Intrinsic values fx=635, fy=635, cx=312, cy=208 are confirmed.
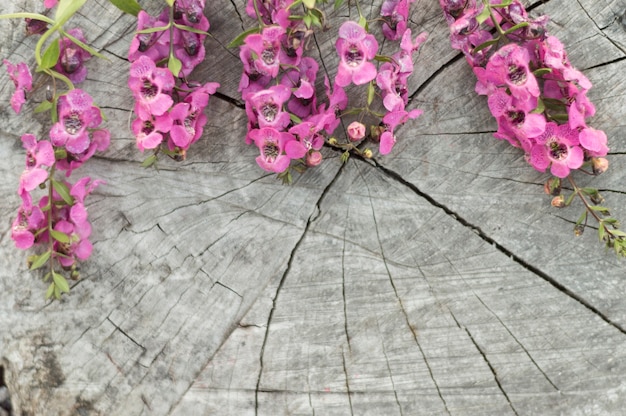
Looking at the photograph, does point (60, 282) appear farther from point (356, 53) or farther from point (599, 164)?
point (599, 164)

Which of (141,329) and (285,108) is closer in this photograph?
(285,108)

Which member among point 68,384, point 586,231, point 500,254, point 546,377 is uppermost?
point 586,231

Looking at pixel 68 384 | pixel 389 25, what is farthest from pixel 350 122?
pixel 68 384

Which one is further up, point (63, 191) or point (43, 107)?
point (43, 107)

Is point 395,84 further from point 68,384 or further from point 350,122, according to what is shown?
point 68,384

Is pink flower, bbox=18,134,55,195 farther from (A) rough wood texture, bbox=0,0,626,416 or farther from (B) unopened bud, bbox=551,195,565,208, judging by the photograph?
(B) unopened bud, bbox=551,195,565,208

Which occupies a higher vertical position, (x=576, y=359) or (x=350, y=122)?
(x=350, y=122)

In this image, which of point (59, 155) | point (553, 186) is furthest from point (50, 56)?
point (553, 186)

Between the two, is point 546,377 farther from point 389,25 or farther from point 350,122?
point 389,25
